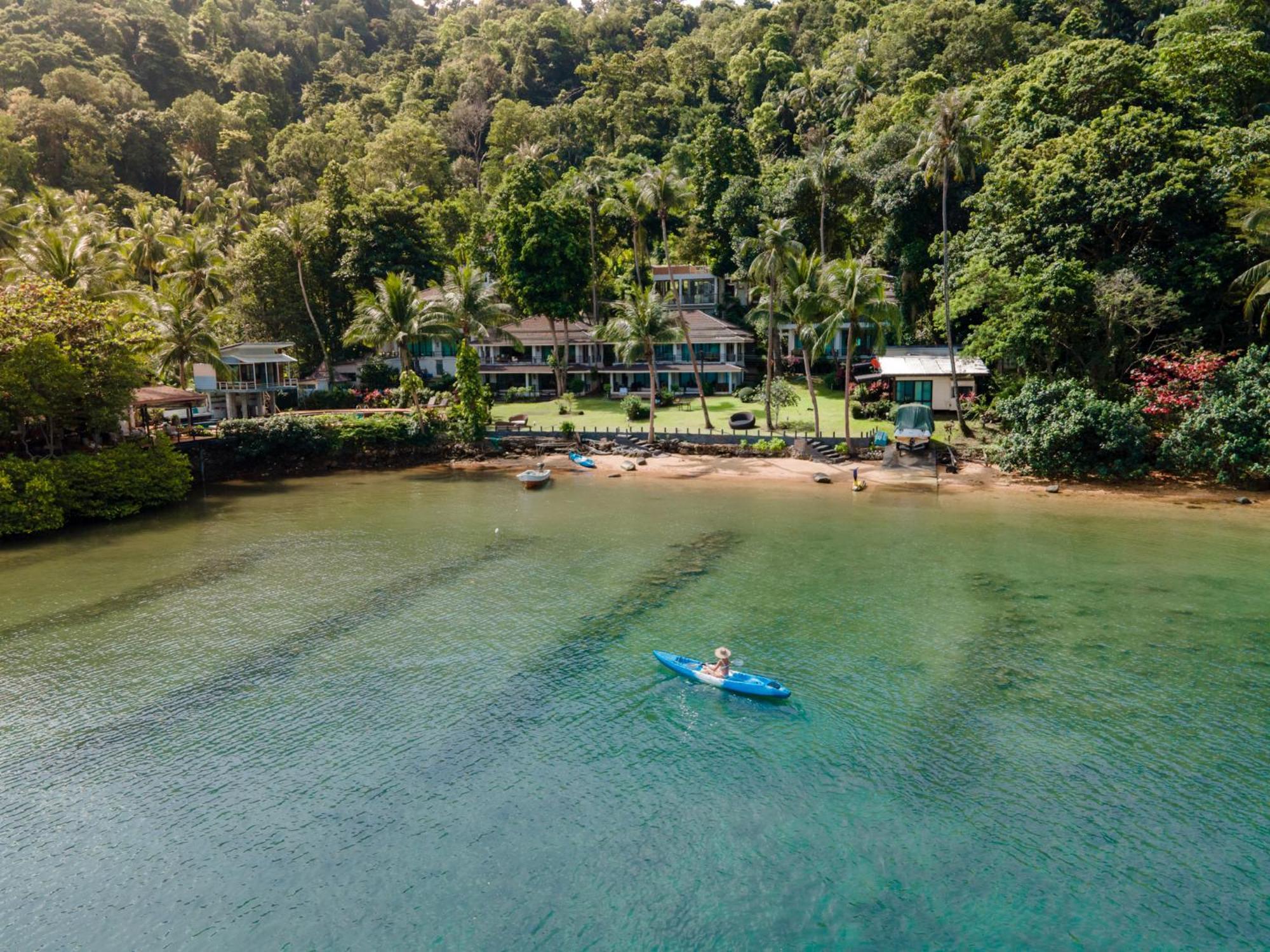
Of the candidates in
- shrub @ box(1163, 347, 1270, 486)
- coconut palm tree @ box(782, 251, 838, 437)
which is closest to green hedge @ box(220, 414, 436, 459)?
coconut palm tree @ box(782, 251, 838, 437)

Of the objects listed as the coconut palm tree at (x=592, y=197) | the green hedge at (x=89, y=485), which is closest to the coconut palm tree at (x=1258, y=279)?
the coconut palm tree at (x=592, y=197)

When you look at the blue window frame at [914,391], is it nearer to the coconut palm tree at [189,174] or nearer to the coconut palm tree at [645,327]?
the coconut palm tree at [645,327]

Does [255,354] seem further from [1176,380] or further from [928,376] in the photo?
[1176,380]

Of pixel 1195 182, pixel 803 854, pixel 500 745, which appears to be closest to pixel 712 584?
pixel 500 745

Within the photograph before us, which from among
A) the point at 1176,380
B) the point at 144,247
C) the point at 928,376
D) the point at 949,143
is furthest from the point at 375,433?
the point at 1176,380

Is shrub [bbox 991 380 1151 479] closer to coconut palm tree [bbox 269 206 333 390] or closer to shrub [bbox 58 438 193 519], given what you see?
shrub [bbox 58 438 193 519]

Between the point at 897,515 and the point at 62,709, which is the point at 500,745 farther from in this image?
the point at 897,515
